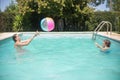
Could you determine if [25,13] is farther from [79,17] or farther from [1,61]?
[1,61]

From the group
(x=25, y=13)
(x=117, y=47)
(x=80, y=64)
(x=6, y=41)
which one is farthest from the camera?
(x=25, y=13)

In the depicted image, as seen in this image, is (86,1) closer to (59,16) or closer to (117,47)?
(59,16)

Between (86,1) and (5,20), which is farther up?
(86,1)

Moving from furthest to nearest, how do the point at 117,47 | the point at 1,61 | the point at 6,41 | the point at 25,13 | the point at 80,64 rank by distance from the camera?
the point at 25,13, the point at 6,41, the point at 117,47, the point at 1,61, the point at 80,64

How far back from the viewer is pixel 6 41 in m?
14.8

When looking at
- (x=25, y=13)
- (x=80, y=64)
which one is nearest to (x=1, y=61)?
(x=80, y=64)

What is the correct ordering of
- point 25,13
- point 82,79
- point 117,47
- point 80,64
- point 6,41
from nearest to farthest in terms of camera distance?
point 82,79
point 80,64
point 117,47
point 6,41
point 25,13

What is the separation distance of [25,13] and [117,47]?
1427cm

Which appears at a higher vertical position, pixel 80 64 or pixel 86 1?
pixel 86 1

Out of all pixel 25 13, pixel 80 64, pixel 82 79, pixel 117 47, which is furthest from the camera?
pixel 25 13

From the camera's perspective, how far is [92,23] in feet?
84.9

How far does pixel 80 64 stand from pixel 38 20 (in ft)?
58.7

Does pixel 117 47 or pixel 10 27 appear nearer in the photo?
pixel 117 47

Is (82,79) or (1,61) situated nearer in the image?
(82,79)
